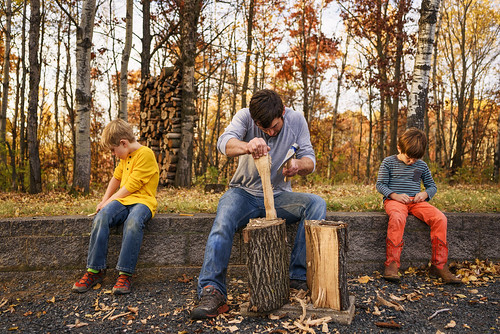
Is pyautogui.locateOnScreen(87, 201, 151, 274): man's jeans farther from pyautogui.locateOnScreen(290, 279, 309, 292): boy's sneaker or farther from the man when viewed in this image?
pyautogui.locateOnScreen(290, 279, 309, 292): boy's sneaker

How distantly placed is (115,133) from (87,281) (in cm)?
131

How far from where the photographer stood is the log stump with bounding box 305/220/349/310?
257 centimetres

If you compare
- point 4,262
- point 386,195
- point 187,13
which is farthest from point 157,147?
point 386,195

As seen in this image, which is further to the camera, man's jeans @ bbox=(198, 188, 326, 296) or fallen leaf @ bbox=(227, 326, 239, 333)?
man's jeans @ bbox=(198, 188, 326, 296)

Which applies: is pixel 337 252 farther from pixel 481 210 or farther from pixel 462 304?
pixel 481 210

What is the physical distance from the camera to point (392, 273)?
3324 mm

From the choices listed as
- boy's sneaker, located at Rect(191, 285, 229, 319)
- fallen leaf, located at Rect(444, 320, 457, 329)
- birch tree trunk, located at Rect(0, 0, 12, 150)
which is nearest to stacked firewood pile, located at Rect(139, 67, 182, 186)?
birch tree trunk, located at Rect(0, 0, 12, 150)

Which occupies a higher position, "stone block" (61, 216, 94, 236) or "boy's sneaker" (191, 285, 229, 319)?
"stone block" (61, 216, 94, 236)

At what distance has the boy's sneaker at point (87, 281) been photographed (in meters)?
3.14

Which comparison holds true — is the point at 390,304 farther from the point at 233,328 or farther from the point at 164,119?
the point at 164,119

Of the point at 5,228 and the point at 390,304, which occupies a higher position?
the point at 5,228

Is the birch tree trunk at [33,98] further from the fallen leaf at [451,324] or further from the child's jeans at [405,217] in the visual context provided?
the fallen leaf at [451,324]

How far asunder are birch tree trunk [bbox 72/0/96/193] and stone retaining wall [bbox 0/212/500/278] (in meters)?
3.51

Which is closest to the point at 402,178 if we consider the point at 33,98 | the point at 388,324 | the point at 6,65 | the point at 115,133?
the point at 388,324
